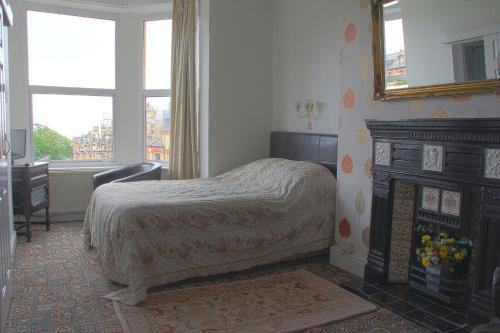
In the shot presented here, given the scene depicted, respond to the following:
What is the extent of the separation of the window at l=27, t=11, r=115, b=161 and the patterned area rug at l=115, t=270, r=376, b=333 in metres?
3.25

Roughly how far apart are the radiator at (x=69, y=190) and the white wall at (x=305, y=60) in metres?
2.50

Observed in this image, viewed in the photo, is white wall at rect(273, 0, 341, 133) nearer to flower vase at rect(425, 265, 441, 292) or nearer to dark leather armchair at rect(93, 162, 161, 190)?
dark leather armchair at rect(93, 162, 161, 190)

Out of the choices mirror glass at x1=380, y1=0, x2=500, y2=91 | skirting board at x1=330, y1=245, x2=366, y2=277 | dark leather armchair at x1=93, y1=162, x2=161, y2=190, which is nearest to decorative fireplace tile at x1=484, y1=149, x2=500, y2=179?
mirror glass at x1=380, y1=0, x2=500, y2=91

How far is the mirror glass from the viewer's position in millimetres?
2426

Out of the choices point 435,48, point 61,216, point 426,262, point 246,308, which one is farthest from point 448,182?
point 61,216

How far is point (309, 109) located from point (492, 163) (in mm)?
2343

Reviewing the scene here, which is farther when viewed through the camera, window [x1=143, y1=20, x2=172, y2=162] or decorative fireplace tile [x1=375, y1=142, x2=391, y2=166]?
window [x1=143, y1=20, x2=172, y2=162]

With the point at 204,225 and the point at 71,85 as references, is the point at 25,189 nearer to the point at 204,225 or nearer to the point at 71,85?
the point at 71,85

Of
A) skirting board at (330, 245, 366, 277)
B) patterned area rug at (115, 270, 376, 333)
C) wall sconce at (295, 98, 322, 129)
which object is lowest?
patterned area rug at (115, 270, 376, 333)

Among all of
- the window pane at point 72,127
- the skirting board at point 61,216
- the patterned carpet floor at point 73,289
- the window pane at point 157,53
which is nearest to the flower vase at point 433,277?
the patterned carpet floor at point 73,289

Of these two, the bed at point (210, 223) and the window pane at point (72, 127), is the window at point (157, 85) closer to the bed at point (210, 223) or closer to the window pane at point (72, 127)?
the window pane at point (72, 127)

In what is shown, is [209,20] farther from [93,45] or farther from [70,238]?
[70,238]

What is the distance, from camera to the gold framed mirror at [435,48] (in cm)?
243

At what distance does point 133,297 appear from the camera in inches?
111
